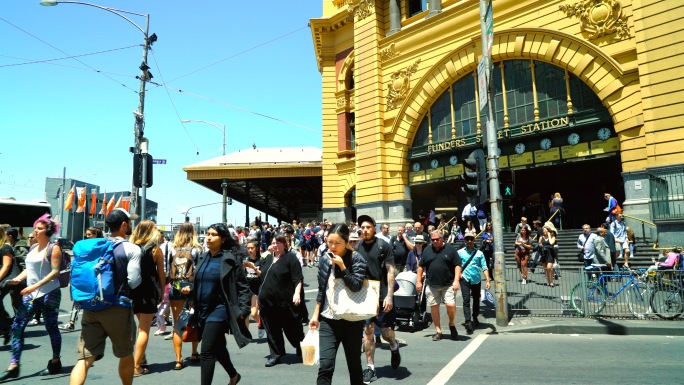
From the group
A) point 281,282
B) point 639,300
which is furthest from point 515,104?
point 281,282

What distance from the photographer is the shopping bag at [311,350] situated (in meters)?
4.10

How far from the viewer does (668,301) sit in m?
9.23

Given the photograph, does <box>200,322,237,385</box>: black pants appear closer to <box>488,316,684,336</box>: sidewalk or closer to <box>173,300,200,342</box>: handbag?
<box>173,300,200,342</box>: handbag

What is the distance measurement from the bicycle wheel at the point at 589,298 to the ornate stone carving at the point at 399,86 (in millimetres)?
16696

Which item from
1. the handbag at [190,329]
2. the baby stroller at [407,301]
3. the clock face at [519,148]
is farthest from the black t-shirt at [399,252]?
the clock face at [519,148]

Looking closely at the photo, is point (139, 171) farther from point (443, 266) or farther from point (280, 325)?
point (443, 266)

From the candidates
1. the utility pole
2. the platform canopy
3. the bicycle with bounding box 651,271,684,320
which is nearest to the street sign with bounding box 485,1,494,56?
the utility pole

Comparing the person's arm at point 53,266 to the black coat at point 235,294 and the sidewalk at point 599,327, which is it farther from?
the sidewalk at point 599,327

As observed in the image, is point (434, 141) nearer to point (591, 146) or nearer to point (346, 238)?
point (591, 146)

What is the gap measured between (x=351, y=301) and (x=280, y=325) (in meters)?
2.98

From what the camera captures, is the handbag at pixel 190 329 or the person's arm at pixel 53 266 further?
the person's arm at pixel 53 266

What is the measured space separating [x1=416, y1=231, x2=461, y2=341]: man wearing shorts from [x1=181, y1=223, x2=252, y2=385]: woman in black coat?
4239 mm

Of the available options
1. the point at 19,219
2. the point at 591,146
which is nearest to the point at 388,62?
the point at 591,146

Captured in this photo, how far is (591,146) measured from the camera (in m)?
18.7
